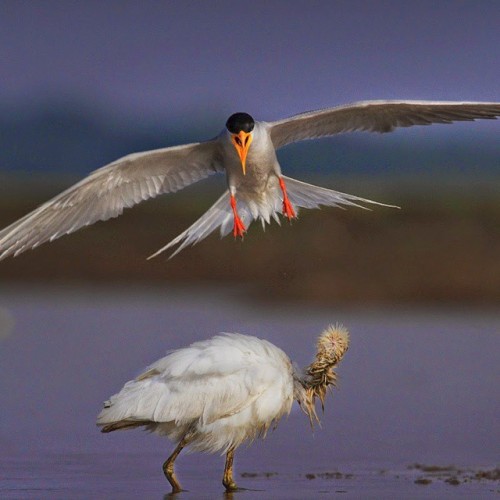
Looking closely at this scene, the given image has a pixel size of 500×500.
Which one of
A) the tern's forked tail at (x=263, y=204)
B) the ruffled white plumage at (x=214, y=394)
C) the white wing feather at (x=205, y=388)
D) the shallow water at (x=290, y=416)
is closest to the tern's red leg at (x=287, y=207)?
the tern's forked tail at (x=263, y=204)

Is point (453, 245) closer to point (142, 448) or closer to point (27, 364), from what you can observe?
point (27, 364)

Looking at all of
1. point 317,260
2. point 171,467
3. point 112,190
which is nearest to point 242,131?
point 112,190

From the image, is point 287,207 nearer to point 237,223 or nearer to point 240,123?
point 237,223

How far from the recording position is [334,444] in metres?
12.8

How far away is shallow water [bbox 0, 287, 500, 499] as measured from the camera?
36.9 ft

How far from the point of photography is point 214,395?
1113cm

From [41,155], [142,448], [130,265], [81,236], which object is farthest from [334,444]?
[41,155]

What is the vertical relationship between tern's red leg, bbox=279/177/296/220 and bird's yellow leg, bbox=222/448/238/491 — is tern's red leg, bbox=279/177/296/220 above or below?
above

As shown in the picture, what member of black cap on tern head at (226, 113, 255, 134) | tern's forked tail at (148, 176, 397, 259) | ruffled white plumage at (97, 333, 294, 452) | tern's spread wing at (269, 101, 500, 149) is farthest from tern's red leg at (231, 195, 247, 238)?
ruffled white plumage at (97, 333, 294, 452)

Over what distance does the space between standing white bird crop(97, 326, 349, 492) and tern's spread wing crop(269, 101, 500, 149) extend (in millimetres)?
2965

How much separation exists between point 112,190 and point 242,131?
139 cm

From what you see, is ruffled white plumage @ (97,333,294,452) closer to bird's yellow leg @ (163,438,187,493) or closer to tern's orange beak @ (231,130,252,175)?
bird's yellow leg @ (163,438,187,493)

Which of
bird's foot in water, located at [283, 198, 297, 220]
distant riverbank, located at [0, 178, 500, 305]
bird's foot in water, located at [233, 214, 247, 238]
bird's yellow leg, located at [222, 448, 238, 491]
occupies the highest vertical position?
distant riverbank, located at [0, 178, 500, 305]

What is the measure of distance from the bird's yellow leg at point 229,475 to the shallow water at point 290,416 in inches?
3.4
